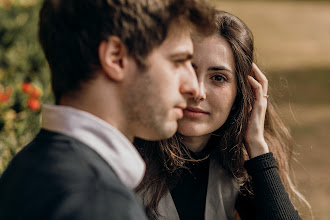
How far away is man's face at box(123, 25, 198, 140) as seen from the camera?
1607 millimetres

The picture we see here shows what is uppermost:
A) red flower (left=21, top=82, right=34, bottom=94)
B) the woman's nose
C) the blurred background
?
the woman's nose

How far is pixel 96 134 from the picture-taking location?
1.51 meters

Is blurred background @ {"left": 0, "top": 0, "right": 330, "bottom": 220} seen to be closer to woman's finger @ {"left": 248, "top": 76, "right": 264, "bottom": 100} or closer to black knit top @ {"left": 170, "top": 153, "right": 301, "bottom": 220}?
woman's finger @ {"left": 248, "top": 76, "right": 264, "bottom": 100}

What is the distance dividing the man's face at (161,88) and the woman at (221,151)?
720 mm

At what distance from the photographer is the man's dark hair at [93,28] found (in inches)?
61.4

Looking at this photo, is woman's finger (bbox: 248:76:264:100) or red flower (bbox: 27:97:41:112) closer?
woman's finger (bbox: 248:76:264:100)

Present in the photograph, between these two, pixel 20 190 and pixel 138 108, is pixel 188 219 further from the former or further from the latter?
pixel 20 190

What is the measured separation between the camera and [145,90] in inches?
63.4

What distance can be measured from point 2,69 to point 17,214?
12.4ft

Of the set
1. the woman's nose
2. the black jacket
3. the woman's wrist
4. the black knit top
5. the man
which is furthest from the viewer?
the woman's wrist

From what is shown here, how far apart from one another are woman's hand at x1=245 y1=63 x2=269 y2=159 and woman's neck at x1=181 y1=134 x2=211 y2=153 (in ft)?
0.77

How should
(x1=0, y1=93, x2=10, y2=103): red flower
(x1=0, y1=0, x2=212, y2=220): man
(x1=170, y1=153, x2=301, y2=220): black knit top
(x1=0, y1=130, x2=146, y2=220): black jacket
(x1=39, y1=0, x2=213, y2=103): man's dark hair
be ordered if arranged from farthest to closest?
(x1=0, y1=93, x2=10, y2=103): red flower → (x1=170, y1=153, x2=301, y2=220): black knit top → (x1=39, y1=0, x2=213, y2=103): man's dark hair → (x1=0, y1=0, x2=212, y2=220): man → (x1=0, y1=130, x2=146, y2=220): black jacket

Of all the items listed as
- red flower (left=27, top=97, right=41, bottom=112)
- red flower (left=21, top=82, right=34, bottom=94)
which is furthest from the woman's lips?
red flower (left=21, top=82, right=34, bottom=94)

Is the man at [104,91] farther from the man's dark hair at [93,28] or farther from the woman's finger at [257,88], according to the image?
the woman's finger at [257,88]
